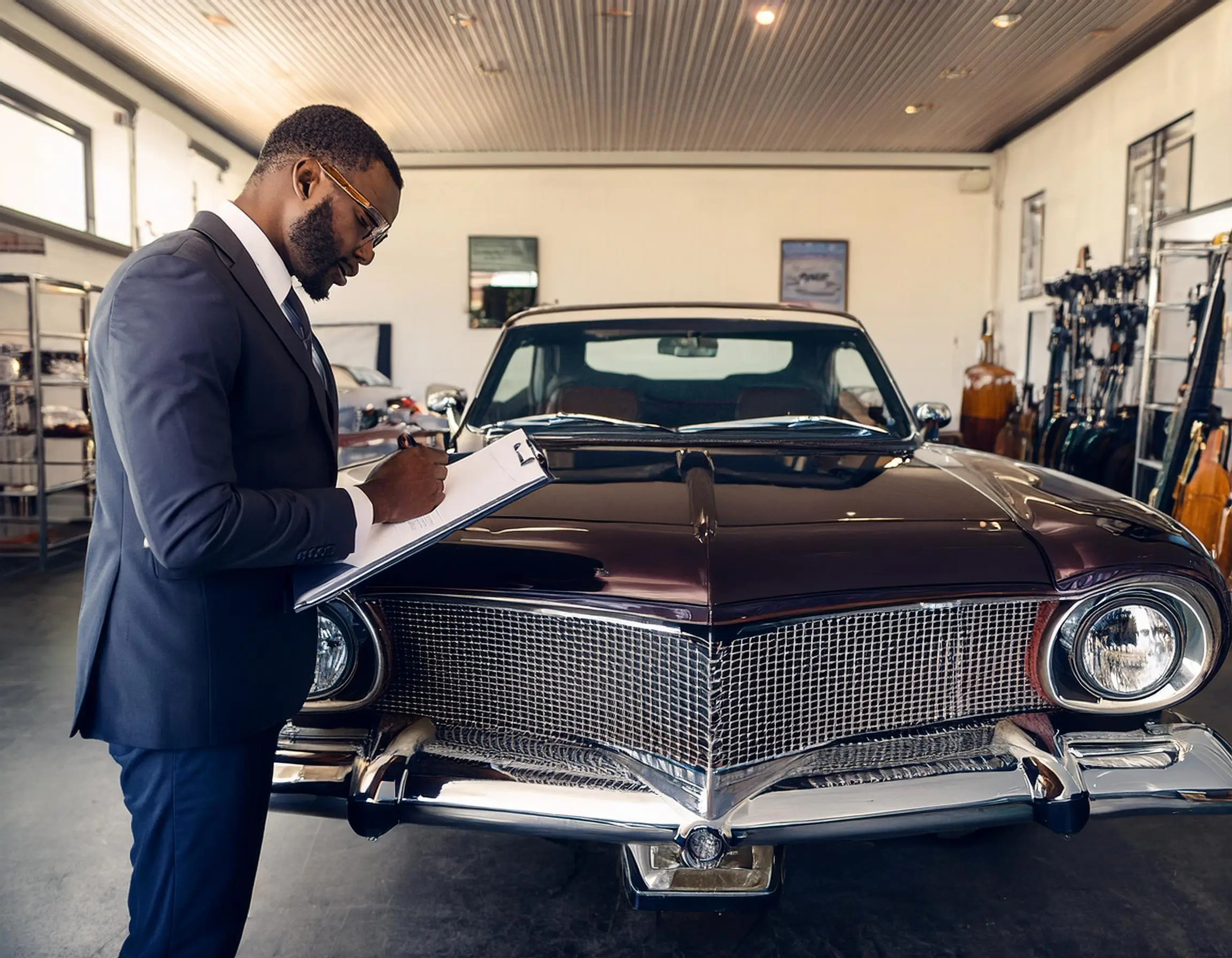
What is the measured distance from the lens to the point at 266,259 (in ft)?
4.20

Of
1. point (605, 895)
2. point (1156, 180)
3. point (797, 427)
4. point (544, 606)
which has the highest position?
point (1156, 180)

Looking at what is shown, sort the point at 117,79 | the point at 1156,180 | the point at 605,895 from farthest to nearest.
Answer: the point at 117,79 < the point at 1156,180 < the point at 605,895

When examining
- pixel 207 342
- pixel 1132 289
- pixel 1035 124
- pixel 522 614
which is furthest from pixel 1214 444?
pixel 1035 124

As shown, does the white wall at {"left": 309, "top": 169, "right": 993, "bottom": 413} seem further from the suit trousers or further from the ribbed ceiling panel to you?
the suit trousers

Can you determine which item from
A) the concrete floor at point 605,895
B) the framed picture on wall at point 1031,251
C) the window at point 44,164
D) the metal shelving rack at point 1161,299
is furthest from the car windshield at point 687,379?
the framed picture on wall at point 1031,251

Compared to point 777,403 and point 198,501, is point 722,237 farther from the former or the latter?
point 198,501

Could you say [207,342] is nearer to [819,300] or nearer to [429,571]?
[429,571]

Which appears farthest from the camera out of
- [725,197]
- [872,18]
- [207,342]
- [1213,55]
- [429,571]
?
[725,197]

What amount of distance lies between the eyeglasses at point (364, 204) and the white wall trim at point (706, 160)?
1192cm

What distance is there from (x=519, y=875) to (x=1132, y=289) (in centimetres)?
706

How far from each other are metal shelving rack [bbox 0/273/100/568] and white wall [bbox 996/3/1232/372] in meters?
8.05

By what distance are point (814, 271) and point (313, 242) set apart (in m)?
12.2

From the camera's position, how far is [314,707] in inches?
70.2

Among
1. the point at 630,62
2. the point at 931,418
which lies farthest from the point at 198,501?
the point at 630,62
